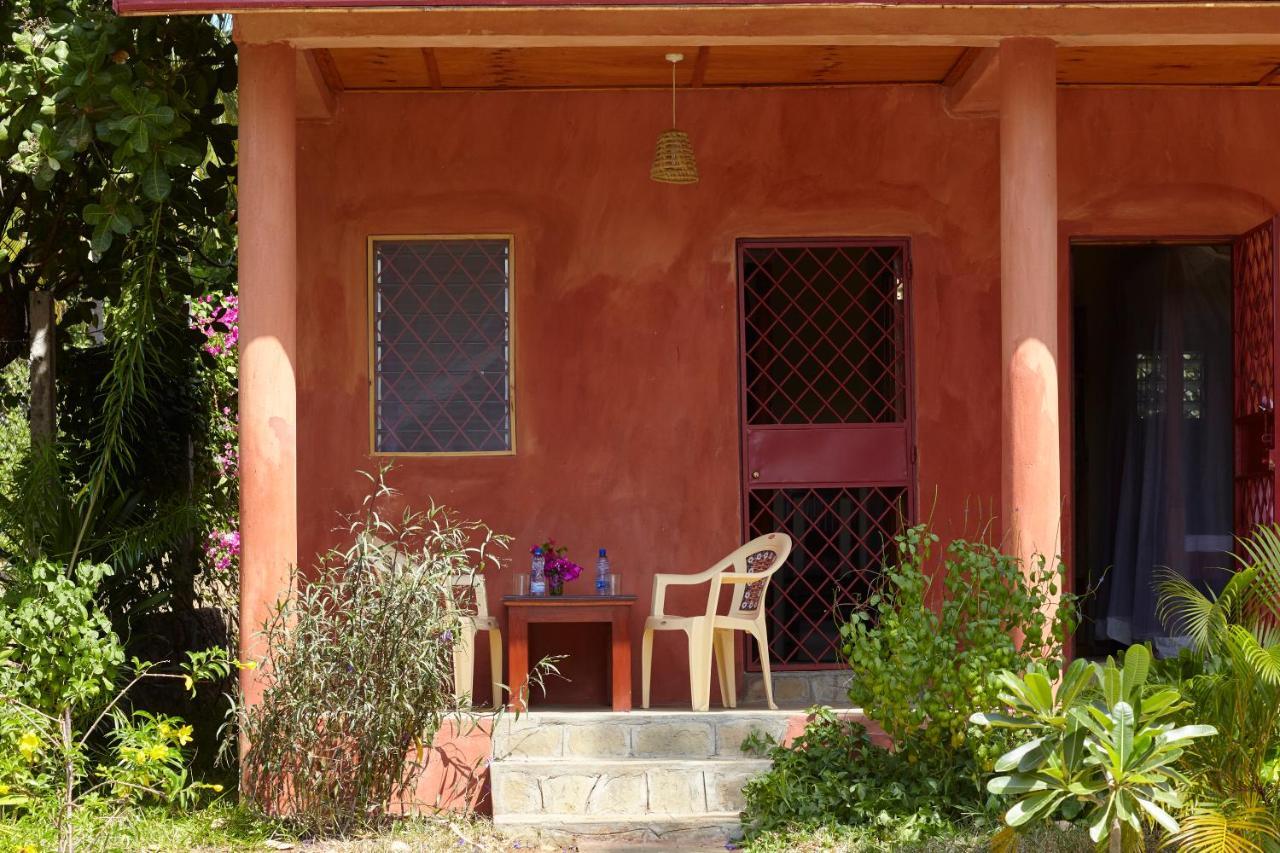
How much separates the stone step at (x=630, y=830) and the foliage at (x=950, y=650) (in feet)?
2.60

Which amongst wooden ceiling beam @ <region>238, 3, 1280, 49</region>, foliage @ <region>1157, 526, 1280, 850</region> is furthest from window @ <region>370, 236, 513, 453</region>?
foliage @ <region>1157, 526, 1280, 850</region>

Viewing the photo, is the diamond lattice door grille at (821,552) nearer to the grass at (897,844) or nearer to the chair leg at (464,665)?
the chair leg at (464,665)

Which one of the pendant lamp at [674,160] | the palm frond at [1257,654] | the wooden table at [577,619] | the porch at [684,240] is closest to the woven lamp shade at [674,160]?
the pendant lamp at [674,160]

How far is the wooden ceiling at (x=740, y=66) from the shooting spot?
292 inches

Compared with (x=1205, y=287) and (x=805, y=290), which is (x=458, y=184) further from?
(x=1205, y=287)

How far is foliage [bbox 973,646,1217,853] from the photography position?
4980 millimetres

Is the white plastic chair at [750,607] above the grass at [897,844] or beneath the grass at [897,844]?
above

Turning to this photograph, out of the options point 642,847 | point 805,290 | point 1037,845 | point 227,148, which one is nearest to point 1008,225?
point 805,290

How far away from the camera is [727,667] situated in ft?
24.7

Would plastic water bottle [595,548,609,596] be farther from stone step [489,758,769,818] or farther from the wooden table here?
stone step [489,758,769,818]

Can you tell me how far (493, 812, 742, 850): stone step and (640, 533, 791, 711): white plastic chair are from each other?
93 cm

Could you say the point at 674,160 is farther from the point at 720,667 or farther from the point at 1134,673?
the point at 1134,673

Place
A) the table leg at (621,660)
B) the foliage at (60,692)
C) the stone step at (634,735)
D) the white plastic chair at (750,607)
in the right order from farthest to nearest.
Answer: the white plastic chair at (750,607), the table leg at (621,660), the stone step at (634,735), the foliage at (60,692)

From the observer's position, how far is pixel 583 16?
646 cm
